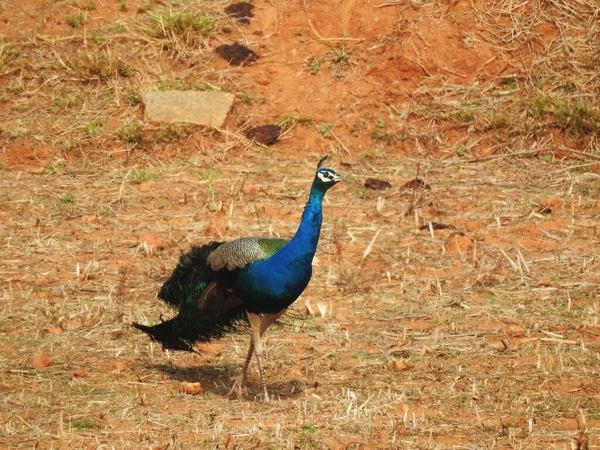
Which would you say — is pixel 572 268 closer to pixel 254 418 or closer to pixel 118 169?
pixel 254 418

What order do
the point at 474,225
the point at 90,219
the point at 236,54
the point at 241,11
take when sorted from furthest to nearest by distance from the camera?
the point at 241,11, the point at 236,54, the point at 90,219, the point at 474,225

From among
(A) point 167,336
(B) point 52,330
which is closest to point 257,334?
(A) point 167,336

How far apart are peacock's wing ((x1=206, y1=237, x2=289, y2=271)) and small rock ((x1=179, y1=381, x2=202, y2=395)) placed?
0.71 m

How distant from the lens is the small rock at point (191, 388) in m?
6.12

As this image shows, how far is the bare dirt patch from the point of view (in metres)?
5.76

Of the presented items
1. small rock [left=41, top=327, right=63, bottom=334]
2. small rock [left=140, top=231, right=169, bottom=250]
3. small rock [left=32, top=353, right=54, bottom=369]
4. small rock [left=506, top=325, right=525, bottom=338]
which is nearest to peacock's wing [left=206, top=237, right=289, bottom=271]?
small rock [left=32, top=353, right=54, bottom=369]

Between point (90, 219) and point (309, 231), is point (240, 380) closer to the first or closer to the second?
point (309, 231)

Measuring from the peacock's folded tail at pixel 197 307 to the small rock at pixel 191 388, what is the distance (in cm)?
39

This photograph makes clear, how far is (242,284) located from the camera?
6.02 metres

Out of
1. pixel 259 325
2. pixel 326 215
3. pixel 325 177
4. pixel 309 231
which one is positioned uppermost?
pixel 325 177

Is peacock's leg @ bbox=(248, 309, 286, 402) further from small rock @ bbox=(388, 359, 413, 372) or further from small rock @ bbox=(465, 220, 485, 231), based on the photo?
small rock @ bbox=(465, 220, 485, 231)

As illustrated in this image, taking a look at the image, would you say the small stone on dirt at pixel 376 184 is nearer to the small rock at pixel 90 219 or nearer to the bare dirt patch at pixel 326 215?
the bare dirt patch at pixel 326 215

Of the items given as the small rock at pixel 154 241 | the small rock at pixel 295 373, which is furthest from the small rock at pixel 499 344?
the small rock at pixel 154 241

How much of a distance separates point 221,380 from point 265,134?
5.69m
